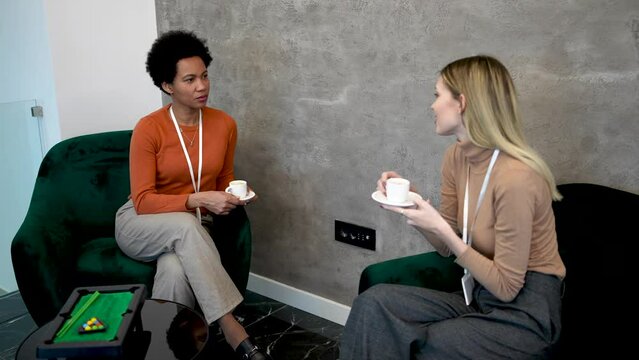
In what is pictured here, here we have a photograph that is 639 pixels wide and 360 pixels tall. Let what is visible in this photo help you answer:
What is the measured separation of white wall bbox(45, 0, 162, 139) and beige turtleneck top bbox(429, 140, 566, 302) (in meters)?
2.05

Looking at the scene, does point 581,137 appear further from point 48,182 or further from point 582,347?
point 48,182

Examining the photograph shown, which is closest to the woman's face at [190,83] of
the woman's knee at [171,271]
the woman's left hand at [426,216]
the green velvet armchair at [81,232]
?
the green velvet armchair at [81,232]

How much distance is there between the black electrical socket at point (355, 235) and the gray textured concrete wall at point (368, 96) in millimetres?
33

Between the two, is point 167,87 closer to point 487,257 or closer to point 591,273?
point 487,257

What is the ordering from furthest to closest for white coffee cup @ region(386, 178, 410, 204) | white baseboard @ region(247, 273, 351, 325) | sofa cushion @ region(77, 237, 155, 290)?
white baseboard @ region(247, 273, 351, 325), sofa cushion @ region(77, 237, 155, 290), white coffee cup @ region(386, 178, 410, 204)

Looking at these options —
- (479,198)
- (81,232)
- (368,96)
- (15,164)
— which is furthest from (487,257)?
(15,164)

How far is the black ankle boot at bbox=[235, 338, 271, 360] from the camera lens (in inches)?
75.4

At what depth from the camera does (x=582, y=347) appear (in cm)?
144

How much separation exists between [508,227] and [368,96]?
101 centimetres

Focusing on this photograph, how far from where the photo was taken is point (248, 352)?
1.92 metres

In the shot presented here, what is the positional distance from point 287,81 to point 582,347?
163 centimetres

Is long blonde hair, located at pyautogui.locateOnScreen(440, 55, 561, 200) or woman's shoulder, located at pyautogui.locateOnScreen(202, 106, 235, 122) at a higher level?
long blonde hair, located at pyautogui.locateOnScreen(440, 55, 561, 200)

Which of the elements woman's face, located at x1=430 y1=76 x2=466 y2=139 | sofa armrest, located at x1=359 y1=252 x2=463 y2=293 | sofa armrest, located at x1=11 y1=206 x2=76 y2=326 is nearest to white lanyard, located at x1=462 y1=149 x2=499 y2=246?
woman's face, located at x1=430 y1=76 x2=466 y2=139

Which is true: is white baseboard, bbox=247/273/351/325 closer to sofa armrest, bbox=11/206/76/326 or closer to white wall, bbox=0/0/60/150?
sofa armrest, bbox=11/206/76/326
